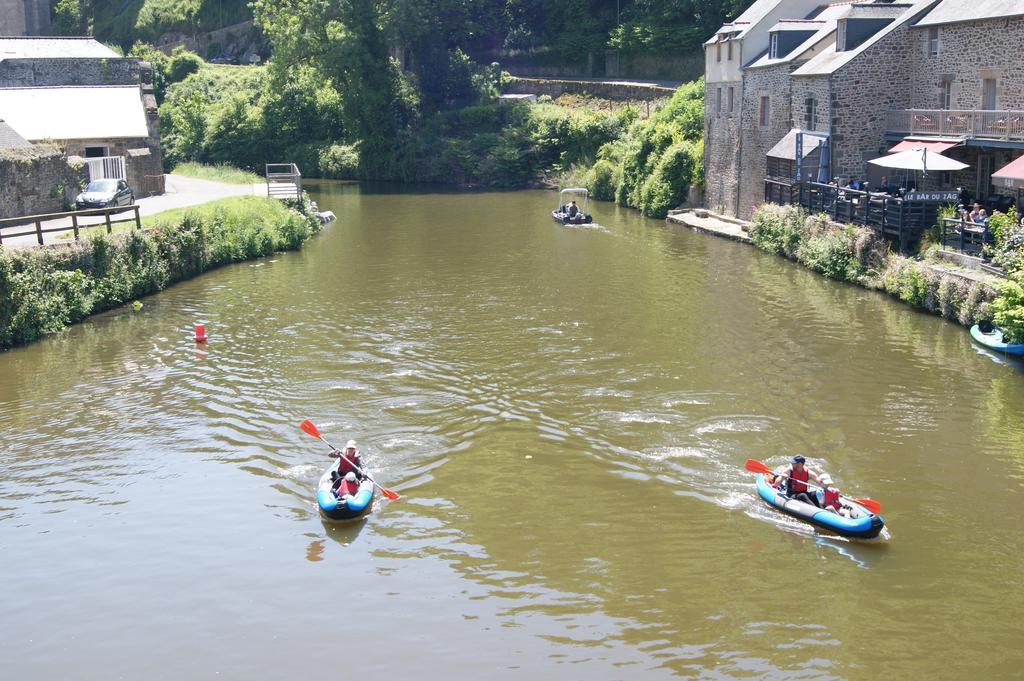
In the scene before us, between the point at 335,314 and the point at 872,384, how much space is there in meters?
14.8

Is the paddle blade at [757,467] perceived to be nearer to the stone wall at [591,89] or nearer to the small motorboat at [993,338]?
the small motorboat at [993,338]

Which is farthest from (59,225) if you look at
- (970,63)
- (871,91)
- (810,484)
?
(970,63)

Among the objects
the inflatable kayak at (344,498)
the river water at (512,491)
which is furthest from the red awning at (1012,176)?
the inflatable kayak at (344,498)

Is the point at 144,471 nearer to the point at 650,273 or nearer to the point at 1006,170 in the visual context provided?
the point at 650,273

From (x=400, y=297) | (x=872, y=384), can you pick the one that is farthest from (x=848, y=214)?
(x=400, y=297)

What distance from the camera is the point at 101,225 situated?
32031 mm

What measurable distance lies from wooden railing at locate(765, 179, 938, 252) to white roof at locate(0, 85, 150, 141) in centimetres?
2695

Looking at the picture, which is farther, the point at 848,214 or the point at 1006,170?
the point at 848,214

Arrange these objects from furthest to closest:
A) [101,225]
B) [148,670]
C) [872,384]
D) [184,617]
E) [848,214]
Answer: [848,214] → [101,225] → [872,384] → [184,617] → [148,670]

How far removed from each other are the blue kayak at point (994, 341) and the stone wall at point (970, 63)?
940cm

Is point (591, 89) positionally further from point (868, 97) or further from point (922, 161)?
point (922, 161)

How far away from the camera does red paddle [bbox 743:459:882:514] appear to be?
633 inches

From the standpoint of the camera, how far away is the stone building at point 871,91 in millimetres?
32062

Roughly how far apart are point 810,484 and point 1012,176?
1499 cm
